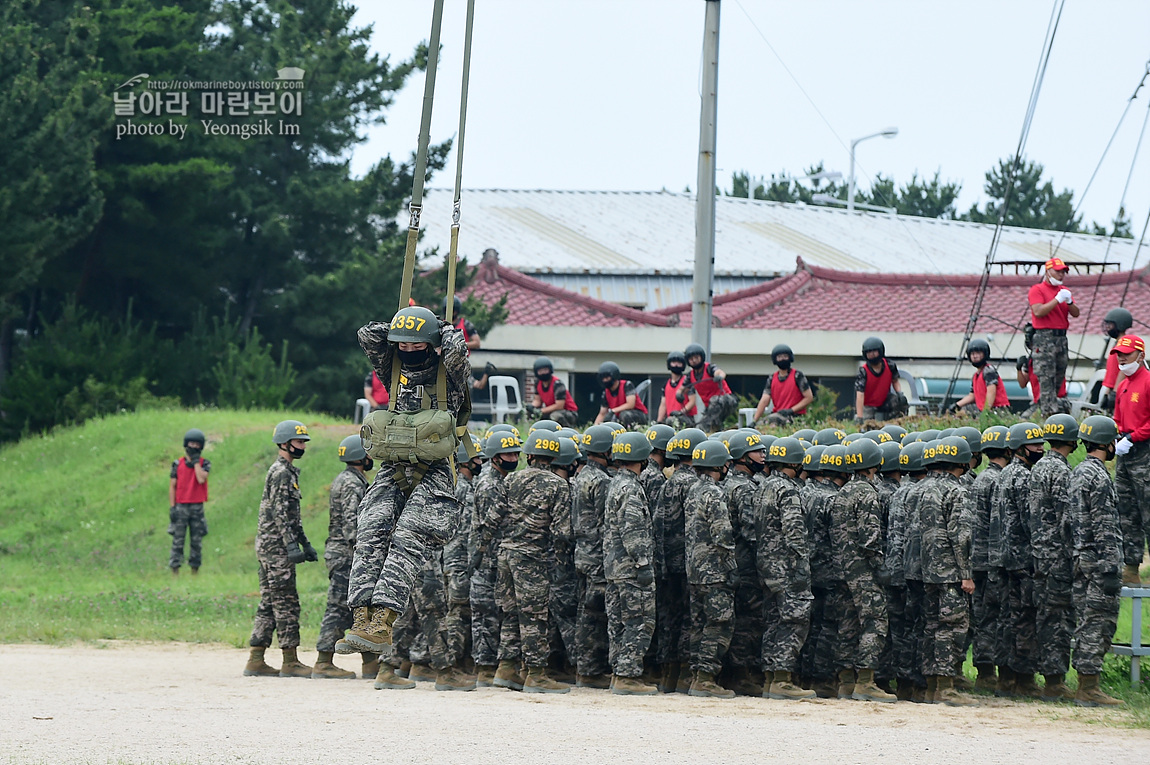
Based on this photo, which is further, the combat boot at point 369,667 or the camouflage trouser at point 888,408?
the camouflage trouser at point 888,408

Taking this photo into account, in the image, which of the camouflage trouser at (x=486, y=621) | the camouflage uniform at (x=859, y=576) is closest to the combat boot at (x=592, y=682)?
the camouflage trouser at (x=486, y=621)

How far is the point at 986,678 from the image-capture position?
1323 centimetres

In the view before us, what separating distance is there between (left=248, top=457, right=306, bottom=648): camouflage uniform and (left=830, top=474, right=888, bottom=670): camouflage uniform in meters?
4.96

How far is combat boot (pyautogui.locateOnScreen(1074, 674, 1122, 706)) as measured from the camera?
1228 centimetres

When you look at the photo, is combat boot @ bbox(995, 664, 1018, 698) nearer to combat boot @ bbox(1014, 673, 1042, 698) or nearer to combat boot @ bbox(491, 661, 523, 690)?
combat boot @ bbox(1014, 673, 1042, 698)

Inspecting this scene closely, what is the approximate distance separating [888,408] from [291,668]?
813 centimetres

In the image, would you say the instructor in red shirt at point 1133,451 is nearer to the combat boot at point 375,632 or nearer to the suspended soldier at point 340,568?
the suspended soldier at point 340,568

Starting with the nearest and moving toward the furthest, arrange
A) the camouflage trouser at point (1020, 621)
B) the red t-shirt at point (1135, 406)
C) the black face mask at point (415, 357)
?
the black face mask at point (415, 357), the camouflage trouser at point (1020, 621), the red t-shirt at point (1135, 406)

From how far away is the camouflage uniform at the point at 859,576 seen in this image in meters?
12.4

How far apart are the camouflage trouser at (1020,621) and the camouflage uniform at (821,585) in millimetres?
1593

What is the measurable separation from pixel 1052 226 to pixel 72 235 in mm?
43943

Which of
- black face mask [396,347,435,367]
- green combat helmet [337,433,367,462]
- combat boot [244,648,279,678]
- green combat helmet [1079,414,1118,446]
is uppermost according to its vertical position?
black face mask [396,347,435,367]

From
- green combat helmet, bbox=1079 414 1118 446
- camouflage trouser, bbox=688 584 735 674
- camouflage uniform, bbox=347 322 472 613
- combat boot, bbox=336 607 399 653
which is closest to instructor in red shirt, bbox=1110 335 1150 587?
green combat helmet, bbox=1079 414 1118 446

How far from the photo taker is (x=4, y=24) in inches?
1174
